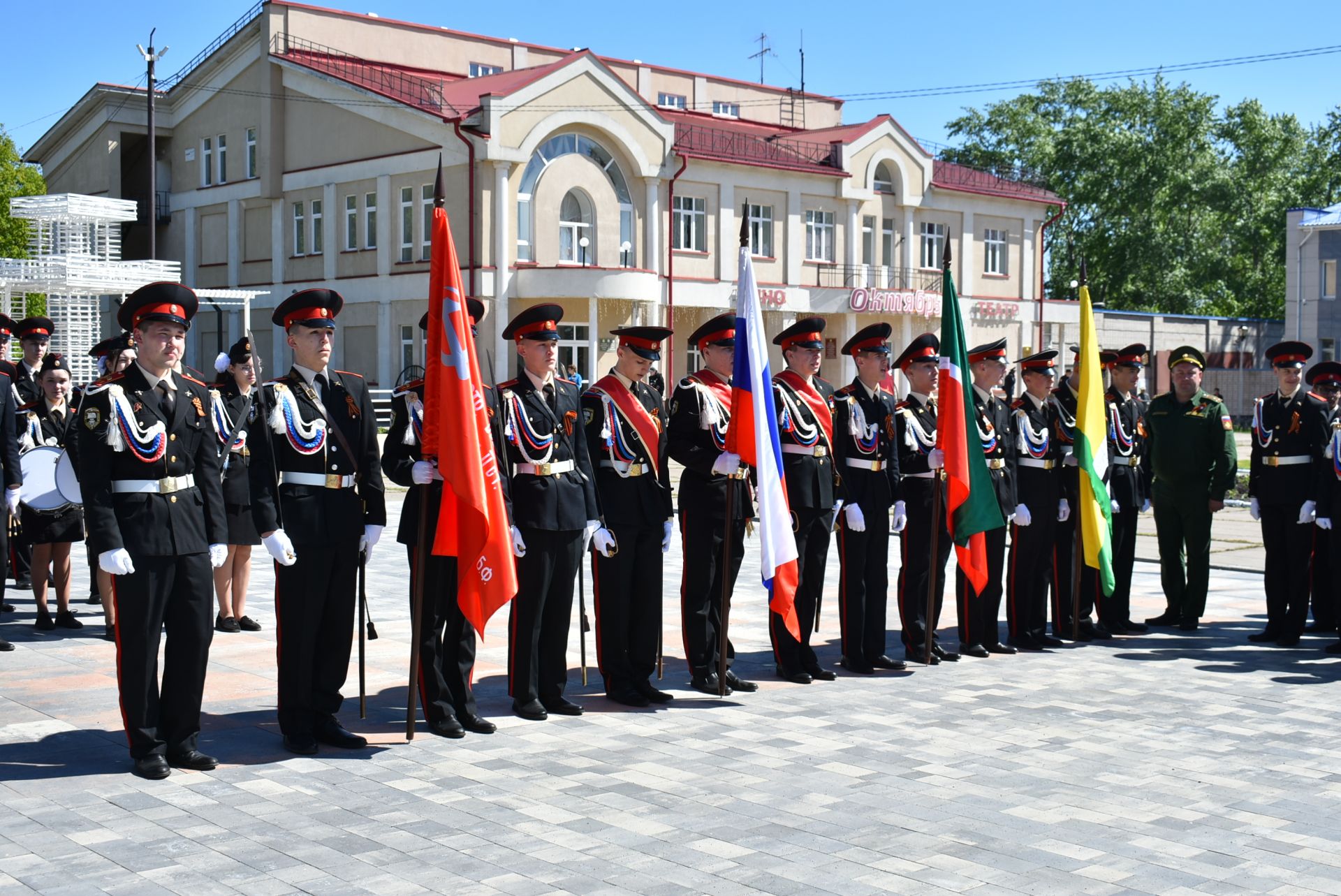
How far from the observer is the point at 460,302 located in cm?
748

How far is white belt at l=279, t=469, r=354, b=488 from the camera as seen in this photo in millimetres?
7051

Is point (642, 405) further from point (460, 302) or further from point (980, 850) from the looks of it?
point (980, 850)

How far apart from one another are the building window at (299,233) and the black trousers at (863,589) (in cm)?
3467

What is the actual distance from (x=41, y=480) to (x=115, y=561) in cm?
420

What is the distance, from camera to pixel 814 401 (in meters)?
9.05

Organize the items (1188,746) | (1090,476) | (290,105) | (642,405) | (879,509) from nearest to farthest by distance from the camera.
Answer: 1. (1188,746)
2. (642,405)
3. (879,509)
4. (1090,476)
5. (290,105)

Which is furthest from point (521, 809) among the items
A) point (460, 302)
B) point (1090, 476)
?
point (1090, 476)

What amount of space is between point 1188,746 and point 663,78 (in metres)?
43.5

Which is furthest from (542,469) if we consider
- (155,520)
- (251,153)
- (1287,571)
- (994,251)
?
(994,251)

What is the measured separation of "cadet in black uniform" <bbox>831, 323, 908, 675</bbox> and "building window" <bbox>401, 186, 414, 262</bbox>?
29928 millimetres

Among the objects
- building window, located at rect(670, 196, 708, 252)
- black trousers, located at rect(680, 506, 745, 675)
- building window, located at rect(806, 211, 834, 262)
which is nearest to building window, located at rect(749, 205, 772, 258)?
building window, located at rect(806, 211, 834, 262)

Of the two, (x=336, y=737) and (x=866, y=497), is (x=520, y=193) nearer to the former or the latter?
(x=866, y=497)

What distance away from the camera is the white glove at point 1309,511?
34.1ft

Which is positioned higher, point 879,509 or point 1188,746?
point 879,509
